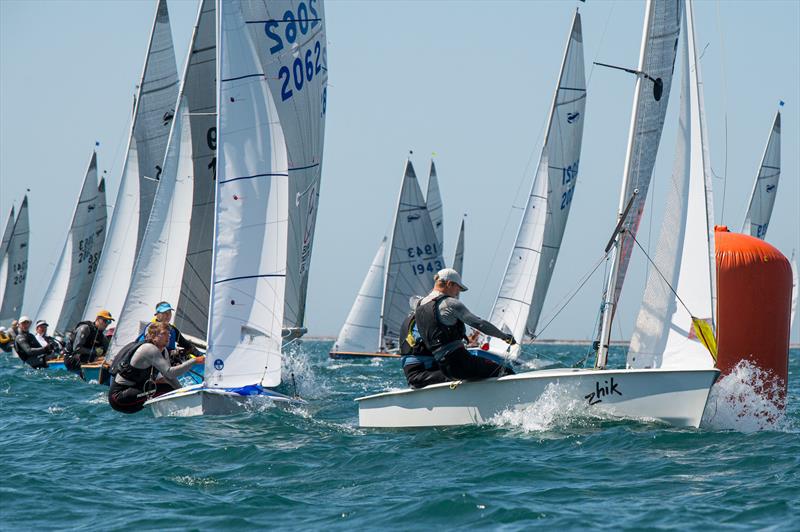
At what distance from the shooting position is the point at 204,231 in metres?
17.4

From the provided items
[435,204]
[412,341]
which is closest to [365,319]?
[435,204]

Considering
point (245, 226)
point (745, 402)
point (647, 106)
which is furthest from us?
point (647, 106)

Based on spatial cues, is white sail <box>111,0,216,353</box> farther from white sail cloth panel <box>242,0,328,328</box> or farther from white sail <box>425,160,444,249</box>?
white sail <box>425,160,444,249</box>

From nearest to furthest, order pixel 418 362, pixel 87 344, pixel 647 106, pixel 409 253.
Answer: pixel 418 362, pixel 647 106, pixel 87 344, pixel 409 253

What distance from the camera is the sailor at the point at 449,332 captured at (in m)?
10.3

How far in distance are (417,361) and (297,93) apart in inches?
227

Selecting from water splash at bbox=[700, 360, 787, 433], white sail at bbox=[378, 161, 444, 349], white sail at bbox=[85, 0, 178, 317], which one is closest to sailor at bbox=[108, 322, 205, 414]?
water splash at bbox=[700, 360, 787, 433]

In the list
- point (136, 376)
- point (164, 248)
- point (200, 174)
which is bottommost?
point (136, 376)

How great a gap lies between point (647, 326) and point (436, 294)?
2005 mm

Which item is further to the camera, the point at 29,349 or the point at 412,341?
the point at 29,349

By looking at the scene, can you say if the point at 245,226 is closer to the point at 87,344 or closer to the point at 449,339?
the point at 449,339

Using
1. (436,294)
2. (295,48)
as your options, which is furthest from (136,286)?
(436,294)

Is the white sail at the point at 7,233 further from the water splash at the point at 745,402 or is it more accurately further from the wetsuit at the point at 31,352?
the water splash at the point at 745,402

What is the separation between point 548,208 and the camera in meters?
23.6
